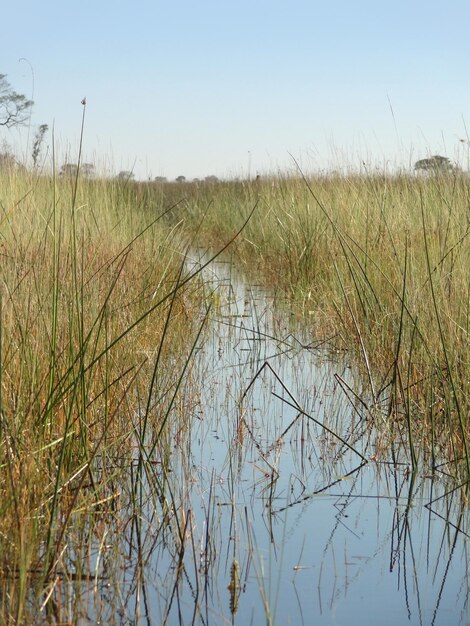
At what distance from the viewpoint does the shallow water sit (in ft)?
5.81

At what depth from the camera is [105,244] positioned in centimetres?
619

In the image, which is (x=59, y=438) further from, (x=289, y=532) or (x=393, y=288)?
(x=393, y=288)

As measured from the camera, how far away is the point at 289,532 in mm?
2139

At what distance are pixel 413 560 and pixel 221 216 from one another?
9806mm

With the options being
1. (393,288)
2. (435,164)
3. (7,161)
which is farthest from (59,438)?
(7,161)

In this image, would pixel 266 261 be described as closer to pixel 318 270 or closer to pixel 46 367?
pixel 318 270

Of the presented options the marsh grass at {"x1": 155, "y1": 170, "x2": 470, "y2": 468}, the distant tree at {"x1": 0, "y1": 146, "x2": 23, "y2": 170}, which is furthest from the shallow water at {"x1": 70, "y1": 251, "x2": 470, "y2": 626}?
the distant tree at {"x1": 0, "y1": 146, "x2": 23, "y2": 170}

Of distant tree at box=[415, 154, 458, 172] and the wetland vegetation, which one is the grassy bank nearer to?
the wetland vegetation

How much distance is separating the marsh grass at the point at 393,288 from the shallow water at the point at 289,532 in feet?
0.49

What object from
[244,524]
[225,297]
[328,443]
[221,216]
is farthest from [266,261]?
[244,524]

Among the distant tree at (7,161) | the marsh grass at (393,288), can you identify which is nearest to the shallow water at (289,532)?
the marsh grass at (393,288)

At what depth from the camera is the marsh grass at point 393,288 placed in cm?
277

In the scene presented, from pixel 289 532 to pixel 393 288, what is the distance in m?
1.04

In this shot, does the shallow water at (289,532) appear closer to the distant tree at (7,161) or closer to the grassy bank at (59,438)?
the grassy bank at (59,438)
